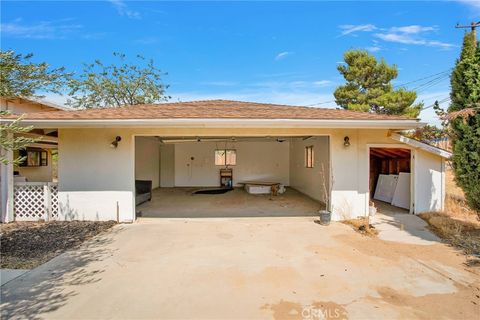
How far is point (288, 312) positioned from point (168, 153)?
14140mm

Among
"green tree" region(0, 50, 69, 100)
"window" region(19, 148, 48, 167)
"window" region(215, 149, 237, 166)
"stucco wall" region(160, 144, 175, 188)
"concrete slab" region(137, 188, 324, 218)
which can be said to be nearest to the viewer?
"green tree" region(0, 50, 69, 100)

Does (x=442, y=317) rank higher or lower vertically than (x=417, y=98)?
lower

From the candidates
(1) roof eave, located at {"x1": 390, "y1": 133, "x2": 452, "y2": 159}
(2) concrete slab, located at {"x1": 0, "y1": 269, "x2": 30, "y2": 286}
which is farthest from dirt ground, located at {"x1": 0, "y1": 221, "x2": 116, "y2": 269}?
(1) roof eave, located at {"x1": 390, "y1": 133, "x2": 452, "y2": 159}

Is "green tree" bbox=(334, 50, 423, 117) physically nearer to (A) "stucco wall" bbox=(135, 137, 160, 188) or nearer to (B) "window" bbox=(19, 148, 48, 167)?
(A) "stucco wall" bbox=(135, 137, 160, 188)

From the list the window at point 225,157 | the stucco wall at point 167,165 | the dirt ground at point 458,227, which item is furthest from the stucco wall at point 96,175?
the window at point 225,157

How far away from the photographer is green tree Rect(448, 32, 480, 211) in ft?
18.9

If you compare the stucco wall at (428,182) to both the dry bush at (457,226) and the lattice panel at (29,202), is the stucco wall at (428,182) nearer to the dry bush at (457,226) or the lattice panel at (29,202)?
the dry bush at (457,226)

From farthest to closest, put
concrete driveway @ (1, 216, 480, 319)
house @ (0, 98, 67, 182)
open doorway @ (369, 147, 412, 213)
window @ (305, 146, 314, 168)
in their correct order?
window @ (305, 146, 314, 168) < house @ (0, 98, 67, 182) < open doorway @ (369, 147, 412, 213) < concrete driveway @ (1, 216, 480, 319)

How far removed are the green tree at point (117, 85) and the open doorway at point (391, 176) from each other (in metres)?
21.4

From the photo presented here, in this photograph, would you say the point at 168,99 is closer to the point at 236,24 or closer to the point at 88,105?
the point at 88,105

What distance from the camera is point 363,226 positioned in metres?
6.68

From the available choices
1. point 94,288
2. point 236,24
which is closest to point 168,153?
point 236,24

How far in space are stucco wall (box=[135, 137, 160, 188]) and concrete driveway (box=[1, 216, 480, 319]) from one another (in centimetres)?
741

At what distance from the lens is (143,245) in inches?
221
